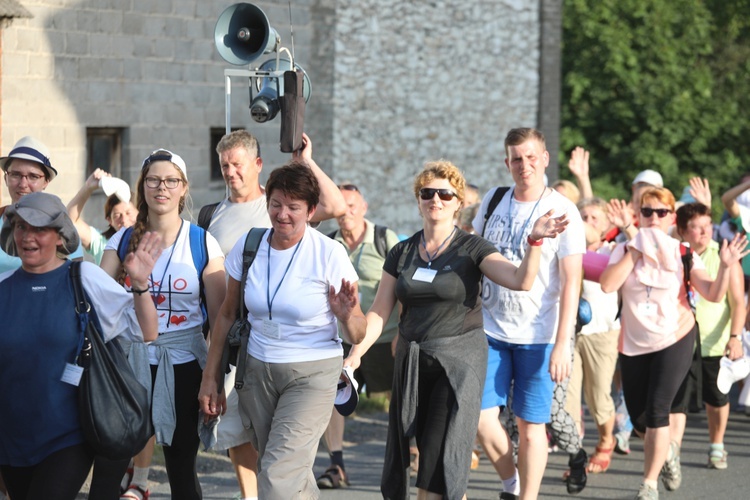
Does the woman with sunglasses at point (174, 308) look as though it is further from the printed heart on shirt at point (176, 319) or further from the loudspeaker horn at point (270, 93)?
the loudspeaker horn at point (270, 93)

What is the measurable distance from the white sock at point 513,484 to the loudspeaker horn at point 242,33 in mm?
3221

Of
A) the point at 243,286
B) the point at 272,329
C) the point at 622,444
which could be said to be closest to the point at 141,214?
the point at 243,286

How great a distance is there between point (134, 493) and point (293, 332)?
1.97 m

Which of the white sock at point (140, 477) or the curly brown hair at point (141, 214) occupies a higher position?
the curly brown hair at point (141, 214)

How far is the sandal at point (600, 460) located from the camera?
830 centimetres

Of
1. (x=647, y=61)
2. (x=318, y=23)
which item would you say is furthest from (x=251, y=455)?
(x=647, y=61)

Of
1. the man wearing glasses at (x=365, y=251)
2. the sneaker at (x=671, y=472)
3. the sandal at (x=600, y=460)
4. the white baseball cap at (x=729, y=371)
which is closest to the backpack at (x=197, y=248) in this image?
the man wearing glasses at (x=365, y=251)

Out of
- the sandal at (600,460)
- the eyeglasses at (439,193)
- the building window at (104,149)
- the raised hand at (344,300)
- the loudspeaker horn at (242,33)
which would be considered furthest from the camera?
the building window at (104,149)

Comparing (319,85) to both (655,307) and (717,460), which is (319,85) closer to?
(717,460)

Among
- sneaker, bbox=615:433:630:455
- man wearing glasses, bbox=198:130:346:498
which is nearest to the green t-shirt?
man wearing glasses, bbox=198:130:346:498

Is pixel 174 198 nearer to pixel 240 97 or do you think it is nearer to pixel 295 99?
pixel 295 99

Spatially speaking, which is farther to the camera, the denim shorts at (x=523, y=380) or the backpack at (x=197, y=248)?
the denim shorts at (x=523, y=380)

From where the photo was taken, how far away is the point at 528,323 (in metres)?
6.48

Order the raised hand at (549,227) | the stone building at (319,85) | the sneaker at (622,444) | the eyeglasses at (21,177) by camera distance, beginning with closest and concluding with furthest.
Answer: the raised hand at (549,227) < the eyeglasses at (21,177) < the sneaker at (622,444) < the stone building at (319,85)
